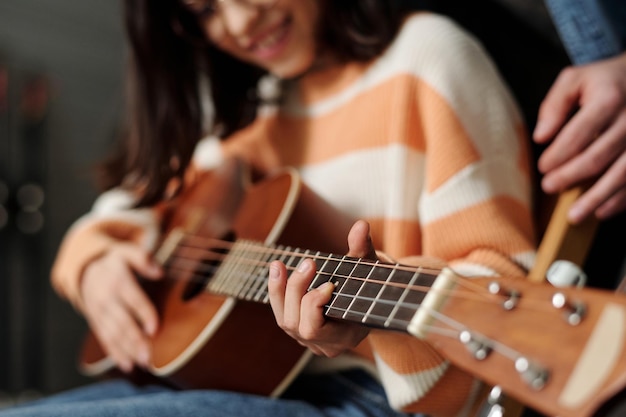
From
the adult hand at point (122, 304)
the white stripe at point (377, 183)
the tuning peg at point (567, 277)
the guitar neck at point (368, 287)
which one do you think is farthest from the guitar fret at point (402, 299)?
the adult hand at point (122, 304)

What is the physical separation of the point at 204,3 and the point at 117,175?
0.35 meters

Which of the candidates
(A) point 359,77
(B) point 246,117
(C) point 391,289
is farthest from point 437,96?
(B) point 246,117

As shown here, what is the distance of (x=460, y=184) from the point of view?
1.82ft

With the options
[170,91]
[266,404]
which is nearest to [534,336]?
[266,404]

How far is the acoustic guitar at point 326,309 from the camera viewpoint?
302 millimetres

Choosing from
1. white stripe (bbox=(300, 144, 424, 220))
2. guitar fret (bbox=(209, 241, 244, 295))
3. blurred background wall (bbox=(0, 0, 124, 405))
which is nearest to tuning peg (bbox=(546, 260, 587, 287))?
white stripe (bbox=(300, 144, 424, 220))

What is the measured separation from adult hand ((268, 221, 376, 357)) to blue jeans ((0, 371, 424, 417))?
0.53ft

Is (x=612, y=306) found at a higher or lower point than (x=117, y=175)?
higher

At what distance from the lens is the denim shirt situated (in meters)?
0.56

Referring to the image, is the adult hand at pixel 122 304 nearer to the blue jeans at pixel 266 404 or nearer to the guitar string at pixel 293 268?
the guitar string at pixel 293 268

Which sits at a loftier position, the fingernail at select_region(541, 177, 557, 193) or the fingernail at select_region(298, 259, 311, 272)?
the fingernail at select_region(298, 259, 311, 272)

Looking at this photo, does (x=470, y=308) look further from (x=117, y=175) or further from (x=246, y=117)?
(x=117, y=175)

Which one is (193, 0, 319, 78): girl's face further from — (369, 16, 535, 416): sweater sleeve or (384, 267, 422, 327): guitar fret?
(384, 267, 422, 327): guitar fret

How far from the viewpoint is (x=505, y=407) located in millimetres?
405
